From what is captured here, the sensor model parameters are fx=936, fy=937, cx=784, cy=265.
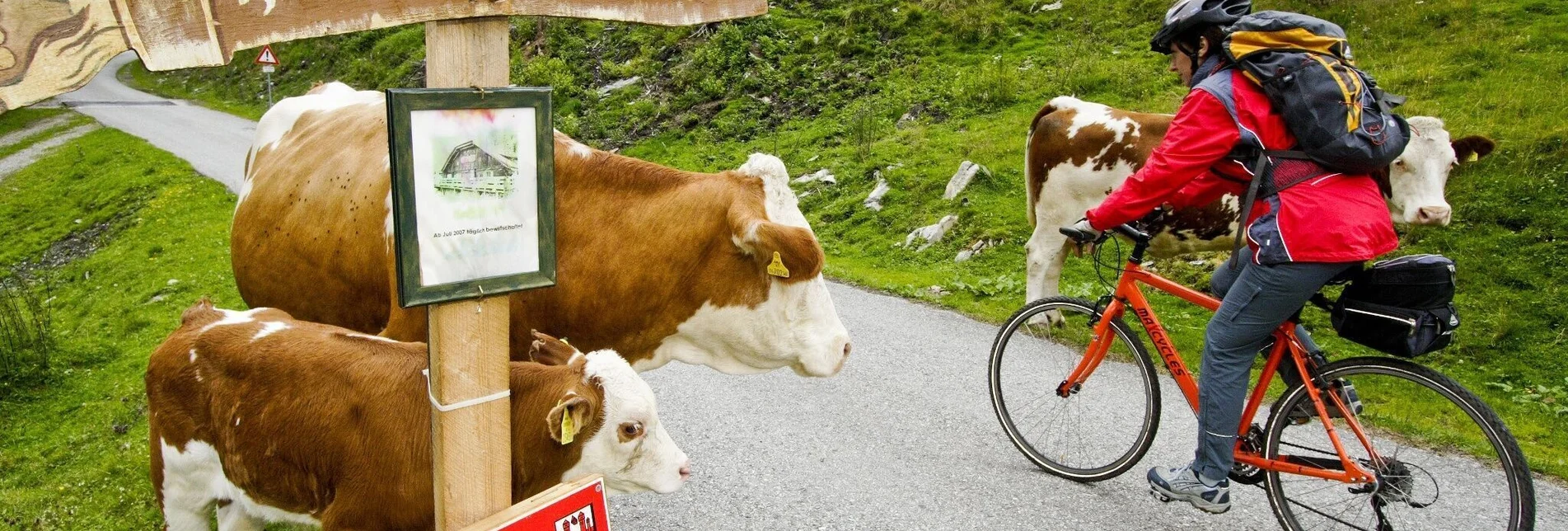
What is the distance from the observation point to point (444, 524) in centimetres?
258

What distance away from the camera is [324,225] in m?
4.31

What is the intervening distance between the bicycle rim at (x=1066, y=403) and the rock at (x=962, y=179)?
217 inches

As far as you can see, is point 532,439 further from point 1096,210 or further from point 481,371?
point 1096,210

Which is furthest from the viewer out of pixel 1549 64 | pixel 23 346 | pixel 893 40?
pixel 893 40

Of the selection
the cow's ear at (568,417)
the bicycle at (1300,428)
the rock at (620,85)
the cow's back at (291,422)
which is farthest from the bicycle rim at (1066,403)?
the rock at (620,85)

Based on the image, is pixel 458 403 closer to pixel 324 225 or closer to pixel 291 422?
pixel 291 422

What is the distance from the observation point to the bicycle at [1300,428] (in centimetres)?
376

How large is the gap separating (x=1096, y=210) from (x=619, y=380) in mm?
2222

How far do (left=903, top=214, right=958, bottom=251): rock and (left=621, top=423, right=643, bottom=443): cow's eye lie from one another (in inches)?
315

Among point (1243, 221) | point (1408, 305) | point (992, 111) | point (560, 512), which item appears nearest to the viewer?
point (560, 512)

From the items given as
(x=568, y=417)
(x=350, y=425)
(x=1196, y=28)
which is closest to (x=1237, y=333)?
(x=1196, y=28)

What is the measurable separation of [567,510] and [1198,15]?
10.4ft

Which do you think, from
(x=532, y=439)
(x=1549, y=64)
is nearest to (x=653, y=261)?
(x=532, y=439)

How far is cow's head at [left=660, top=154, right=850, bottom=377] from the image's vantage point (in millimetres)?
3689
